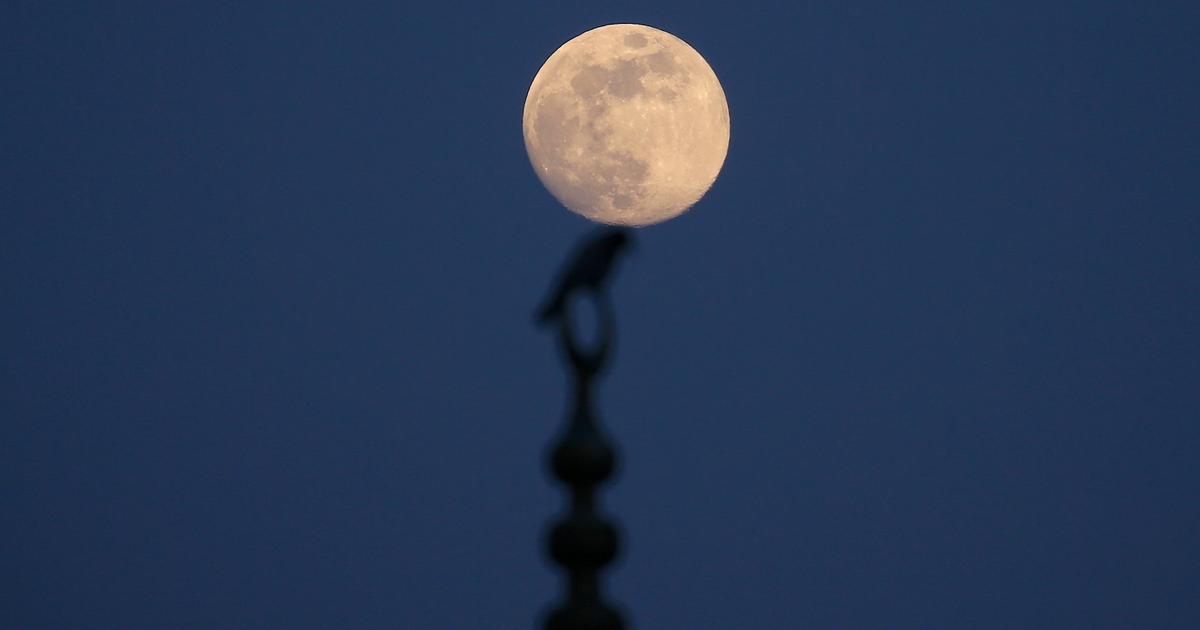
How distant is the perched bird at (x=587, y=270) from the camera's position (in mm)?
3764

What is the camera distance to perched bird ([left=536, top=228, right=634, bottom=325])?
376 cm

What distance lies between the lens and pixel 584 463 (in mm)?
3699

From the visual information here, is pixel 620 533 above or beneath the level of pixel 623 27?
beneath

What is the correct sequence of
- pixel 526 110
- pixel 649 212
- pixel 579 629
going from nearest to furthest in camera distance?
pixel 579 629 < pixel 649 212 < pixel 526 110

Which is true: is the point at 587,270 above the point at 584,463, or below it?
above

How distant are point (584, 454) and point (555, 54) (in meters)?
5.00

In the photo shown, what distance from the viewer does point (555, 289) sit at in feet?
12.4

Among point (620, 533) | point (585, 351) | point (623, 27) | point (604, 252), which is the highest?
point (623, 27)

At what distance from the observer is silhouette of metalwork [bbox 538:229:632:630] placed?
3.70 meters

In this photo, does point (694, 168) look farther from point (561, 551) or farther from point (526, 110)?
point (561, 551)

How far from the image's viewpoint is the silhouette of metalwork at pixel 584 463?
3.70m

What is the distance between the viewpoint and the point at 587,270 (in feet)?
12.4

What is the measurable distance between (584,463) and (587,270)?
59 centimetres

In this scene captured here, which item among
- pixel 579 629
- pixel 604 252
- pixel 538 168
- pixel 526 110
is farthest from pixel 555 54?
pixel 579 629
